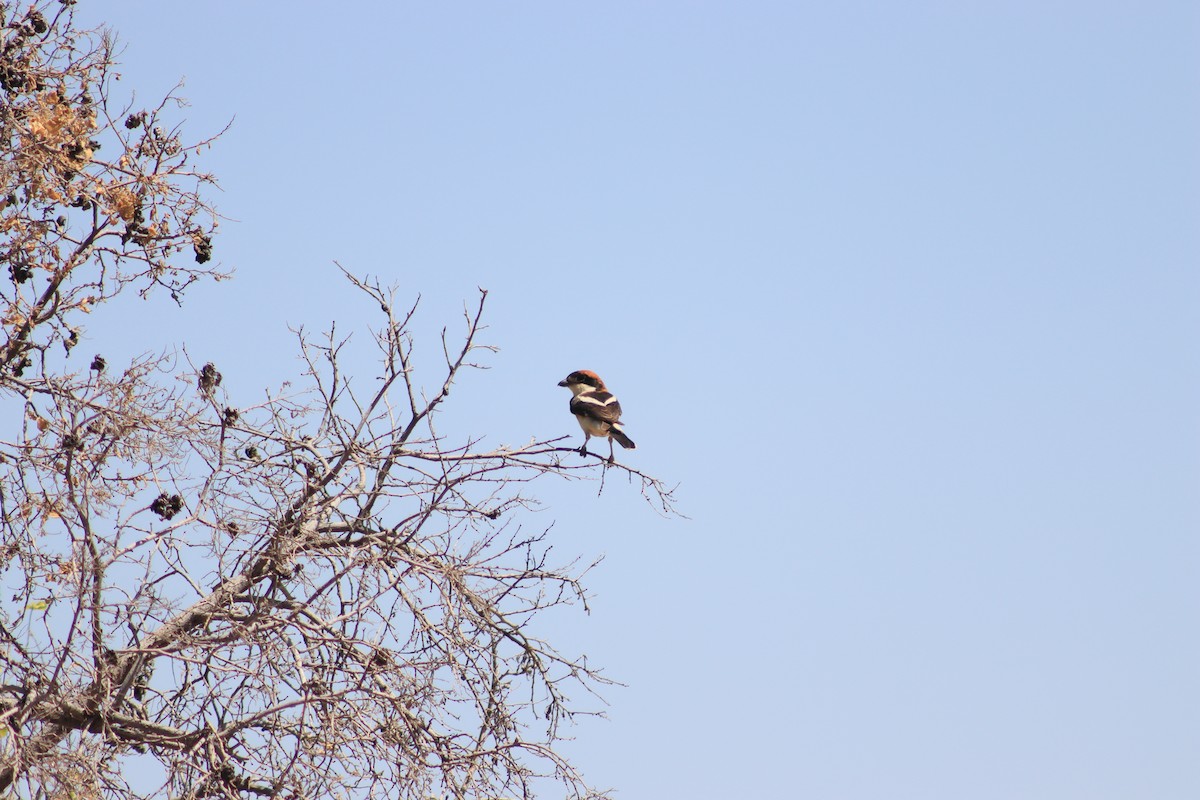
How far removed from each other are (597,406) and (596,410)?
0.17 feet

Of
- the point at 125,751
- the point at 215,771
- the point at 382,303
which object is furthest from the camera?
the point at 382,303

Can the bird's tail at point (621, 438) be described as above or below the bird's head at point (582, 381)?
below

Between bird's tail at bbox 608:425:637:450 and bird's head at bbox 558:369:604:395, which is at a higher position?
bird's head at bbox 558:369:604:395

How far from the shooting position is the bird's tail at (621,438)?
38.4 ft

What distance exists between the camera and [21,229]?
8.55 meters

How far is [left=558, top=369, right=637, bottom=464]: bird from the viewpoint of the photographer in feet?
38.7

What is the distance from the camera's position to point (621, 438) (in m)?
11.8

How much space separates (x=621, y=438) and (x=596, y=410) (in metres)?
0.40

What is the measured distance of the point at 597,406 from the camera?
1205 centimetres

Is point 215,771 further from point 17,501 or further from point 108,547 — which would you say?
point 17,501

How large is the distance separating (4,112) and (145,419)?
6.68ft

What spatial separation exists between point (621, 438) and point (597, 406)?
0.44 metres

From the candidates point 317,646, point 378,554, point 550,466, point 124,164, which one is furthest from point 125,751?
point 124,164

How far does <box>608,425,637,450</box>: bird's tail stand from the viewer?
38.4 feet
